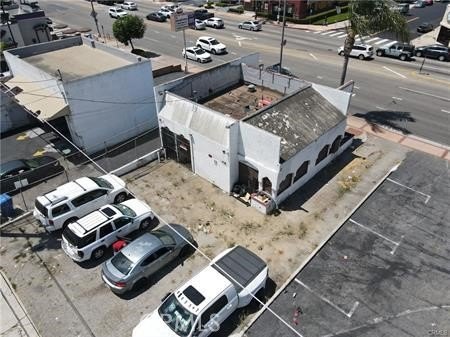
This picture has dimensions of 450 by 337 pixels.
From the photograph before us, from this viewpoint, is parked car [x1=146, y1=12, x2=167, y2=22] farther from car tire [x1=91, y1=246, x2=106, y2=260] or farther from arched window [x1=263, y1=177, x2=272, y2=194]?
car tire [x1=91, y1=246, x2=106, y2=260]

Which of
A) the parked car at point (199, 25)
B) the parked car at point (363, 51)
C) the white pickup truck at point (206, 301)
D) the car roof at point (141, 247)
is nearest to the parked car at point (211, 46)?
the parked car at point (199, 25)

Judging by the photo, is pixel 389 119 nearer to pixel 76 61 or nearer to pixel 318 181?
pixel 318 181

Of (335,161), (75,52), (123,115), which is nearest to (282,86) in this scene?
(335,161)

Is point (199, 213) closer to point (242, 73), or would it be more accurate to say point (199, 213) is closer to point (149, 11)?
point (242, 73)

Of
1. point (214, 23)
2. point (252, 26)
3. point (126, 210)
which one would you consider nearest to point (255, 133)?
point (126, 210)

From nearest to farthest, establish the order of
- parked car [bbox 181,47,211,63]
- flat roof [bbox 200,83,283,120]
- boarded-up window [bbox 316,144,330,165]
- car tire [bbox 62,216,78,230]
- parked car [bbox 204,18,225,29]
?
car tire [bbox 62,216,78,230] → boarded-up window [bbox 316,144,330,165] → flat roof [bbox 200,83,283,120] → parked car [bbox 181,47,211,63] → parked car [bbox 204,18,225,29]

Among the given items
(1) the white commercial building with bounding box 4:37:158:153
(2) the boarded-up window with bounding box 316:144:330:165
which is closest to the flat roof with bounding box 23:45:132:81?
(1) the white commercial building with bounding box 4:37:158:153
